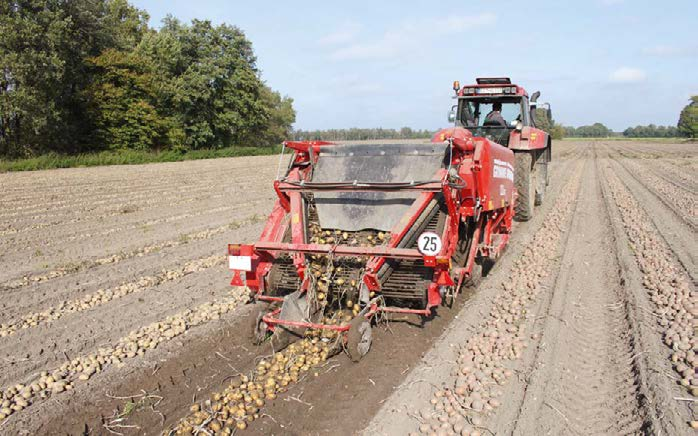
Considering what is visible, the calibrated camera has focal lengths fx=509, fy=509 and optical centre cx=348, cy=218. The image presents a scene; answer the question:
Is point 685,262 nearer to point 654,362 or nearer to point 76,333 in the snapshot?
point 654,362

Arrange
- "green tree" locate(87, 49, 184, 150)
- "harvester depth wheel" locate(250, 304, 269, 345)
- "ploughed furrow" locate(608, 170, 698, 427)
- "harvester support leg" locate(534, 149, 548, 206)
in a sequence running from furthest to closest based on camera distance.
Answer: "green tree" locate(87, 49, 184, 150)
"harvester support leg" locate(534, 149, 548, 206)
"harvester depth wheel" locate(250, 304, 269, 345)
"ploughed furrow" locate(608, 170, 698, 427)

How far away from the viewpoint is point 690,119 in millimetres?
68750

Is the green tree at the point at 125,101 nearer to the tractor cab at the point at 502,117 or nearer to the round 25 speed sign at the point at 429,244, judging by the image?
the tractor cab at the point at 502,117

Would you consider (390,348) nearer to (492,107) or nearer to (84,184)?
(492,107)

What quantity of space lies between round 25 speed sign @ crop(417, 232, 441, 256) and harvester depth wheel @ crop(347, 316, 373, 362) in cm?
79

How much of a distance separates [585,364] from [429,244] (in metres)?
1.59

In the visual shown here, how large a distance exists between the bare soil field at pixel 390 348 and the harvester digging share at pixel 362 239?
349 millimetres

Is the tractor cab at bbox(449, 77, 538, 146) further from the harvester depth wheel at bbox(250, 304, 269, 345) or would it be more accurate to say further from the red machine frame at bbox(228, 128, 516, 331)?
the harvester depth wheel at bbox(250, 304, 269, 345)

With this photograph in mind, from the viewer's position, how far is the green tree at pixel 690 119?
67.0 meters

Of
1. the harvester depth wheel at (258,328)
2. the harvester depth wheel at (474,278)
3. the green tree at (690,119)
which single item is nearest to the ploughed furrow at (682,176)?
the harvester depth wheel at (474,278)

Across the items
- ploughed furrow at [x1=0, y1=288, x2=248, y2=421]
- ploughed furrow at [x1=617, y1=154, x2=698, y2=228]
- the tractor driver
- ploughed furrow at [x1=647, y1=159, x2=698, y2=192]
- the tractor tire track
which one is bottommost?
ploughed furrow at [x1=0, y1=288, x2=248, y2=421]

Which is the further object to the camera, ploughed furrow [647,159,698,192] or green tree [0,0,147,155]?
green tree [0,0,147,155]

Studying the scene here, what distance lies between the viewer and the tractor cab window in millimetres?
9812

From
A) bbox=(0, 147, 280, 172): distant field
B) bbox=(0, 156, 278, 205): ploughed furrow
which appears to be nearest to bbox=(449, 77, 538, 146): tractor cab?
A: bbox=(0, 156, 278, 205): ploughed furrow
